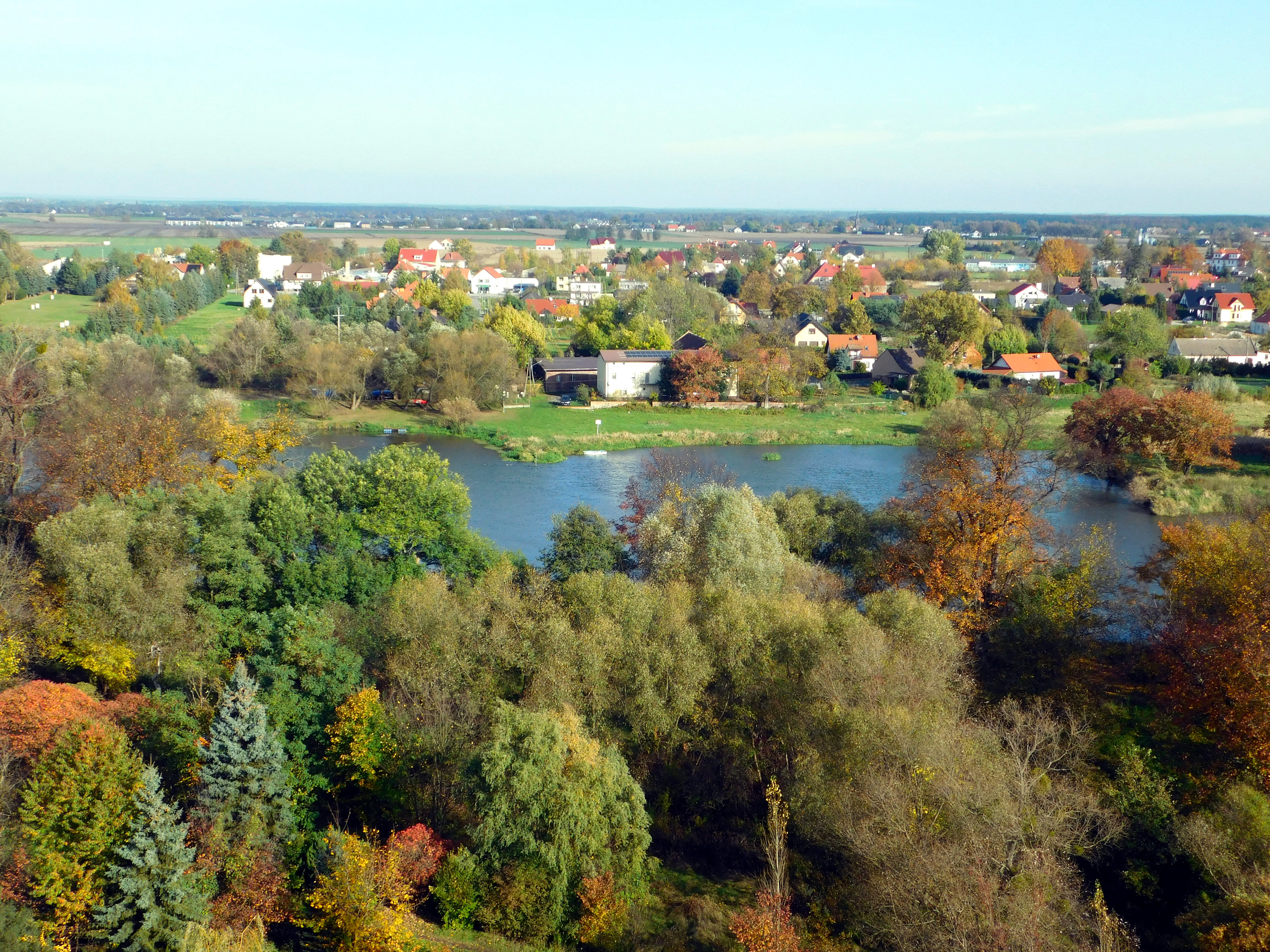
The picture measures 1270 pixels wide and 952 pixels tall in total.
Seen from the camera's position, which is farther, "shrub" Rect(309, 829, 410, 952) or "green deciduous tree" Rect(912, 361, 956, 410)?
"green deciduous tree" Rect(912, 361, 956, 410)

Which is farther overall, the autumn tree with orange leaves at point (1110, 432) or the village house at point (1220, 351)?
the village house at point (1220, 351)

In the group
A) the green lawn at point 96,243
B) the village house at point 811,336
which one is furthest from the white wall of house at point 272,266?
the village house at point 811,336

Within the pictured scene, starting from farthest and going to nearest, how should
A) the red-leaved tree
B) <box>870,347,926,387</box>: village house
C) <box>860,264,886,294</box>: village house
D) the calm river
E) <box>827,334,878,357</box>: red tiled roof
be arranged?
<box>860,264,886,294</box>: village house, <box>827,334,878,357</box>: red tiled roof, <box>870,347,926,387</box>: village house, the red-leaved tree, the calm river

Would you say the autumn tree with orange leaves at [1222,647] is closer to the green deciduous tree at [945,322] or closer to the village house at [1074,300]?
the green deciduous tree at [945,322]

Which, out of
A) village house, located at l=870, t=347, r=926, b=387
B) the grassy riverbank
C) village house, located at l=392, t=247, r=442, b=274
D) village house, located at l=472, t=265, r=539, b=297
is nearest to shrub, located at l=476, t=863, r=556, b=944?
the grassy riverbank

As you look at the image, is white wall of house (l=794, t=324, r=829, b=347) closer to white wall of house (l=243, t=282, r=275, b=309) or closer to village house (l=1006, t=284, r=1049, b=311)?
village house (l=1006, t=284, r=1049, b=311)

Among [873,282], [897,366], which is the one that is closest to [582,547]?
[897,366]
